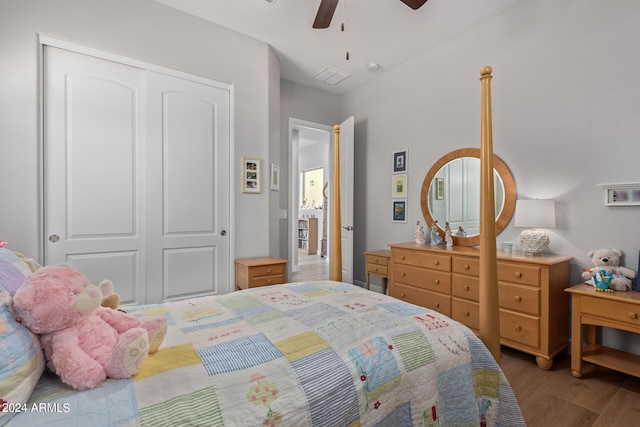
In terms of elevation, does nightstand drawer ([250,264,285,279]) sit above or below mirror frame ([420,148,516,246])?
below

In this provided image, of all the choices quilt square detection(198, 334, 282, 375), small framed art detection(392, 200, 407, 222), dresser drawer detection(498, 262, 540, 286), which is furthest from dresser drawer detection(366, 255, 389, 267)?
quilt square detection(198, 334, 282, 375)

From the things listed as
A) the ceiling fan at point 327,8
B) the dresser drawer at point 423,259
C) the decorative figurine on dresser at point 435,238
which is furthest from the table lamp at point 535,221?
the ceiling fan at point 327,8

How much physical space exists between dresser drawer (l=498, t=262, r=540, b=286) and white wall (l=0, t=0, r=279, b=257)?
7.65 feet

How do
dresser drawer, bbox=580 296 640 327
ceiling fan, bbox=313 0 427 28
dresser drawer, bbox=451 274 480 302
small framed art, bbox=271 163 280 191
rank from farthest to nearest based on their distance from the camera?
small framed art, bbox=271 163 280 191 → dresser drawer, bbox=451 274 480 302 → ceiling fan, bbox=313 0 427 28 → dresser drawer, bbox=580 296 640 327

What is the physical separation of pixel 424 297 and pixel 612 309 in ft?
4.49

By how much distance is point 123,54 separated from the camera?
2.62 m

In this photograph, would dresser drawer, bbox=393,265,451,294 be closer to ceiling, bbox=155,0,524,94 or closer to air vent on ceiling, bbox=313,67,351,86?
ceiling, bbox=155,0,524,94

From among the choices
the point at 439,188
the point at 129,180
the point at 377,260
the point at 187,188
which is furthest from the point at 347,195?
the point at 129,180

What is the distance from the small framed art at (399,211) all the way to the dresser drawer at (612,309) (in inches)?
77.6

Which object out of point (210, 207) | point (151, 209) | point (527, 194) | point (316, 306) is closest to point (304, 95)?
point (210, 207)

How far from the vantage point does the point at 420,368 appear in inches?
42.6

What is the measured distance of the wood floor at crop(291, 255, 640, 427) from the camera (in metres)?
1.68

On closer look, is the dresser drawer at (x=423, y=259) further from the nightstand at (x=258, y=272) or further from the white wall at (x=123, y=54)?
the white wall at (x=123, y=54)

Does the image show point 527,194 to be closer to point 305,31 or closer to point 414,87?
point 414,87
